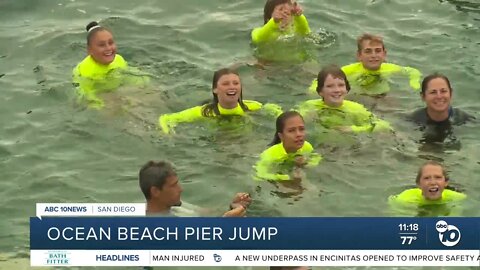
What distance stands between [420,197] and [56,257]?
4092mm

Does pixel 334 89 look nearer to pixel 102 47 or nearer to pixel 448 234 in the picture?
pixel 102 47

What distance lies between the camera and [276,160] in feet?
36.7

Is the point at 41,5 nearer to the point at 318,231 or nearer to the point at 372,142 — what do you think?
the point at 372,142

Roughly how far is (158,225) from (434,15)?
8.74 metres

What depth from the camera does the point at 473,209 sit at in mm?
10203

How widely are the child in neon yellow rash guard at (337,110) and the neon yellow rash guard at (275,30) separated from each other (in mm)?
2608

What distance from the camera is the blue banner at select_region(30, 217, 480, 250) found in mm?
8531

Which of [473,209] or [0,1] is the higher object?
[0,1]

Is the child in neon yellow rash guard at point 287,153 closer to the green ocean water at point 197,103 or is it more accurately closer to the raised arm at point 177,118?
the green ocean water at point 197,103

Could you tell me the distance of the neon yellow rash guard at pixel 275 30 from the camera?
48.3 feet

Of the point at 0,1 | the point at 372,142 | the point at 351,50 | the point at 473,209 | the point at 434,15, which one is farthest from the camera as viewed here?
the point at 0,1

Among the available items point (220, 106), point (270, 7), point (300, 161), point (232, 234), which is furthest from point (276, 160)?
point (270, 7)

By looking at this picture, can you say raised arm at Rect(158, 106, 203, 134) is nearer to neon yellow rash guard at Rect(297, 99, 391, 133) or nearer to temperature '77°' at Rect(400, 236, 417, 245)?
neon yellow rash guard at Rect(297, 99, 391, 133)

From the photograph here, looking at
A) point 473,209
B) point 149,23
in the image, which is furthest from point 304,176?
point 149,23
